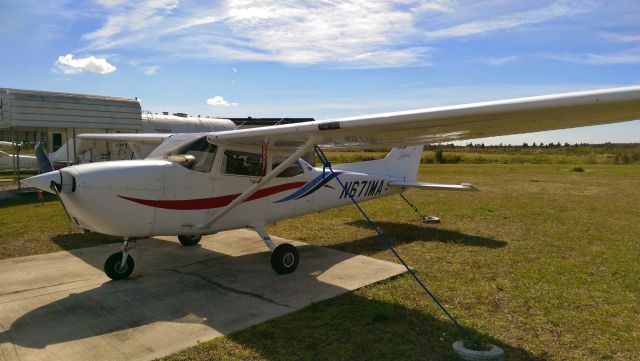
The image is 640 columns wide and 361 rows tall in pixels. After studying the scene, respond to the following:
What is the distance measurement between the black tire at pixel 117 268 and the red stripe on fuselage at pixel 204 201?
1032 millimetres

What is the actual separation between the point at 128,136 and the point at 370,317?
6.77 meters

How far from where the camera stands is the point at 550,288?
243 inches

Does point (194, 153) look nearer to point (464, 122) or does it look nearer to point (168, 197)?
point (168, 197)

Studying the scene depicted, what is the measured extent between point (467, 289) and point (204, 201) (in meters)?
3.93

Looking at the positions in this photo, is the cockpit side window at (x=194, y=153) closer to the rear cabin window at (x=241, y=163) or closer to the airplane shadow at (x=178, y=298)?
the rear cabin window at (x=241, y=163)

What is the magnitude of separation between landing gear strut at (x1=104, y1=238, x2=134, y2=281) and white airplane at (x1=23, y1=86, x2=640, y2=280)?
1 centimetres

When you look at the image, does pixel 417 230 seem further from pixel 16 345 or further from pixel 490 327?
pixel 16 345


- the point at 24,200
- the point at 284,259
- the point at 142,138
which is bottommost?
the point at 24,200

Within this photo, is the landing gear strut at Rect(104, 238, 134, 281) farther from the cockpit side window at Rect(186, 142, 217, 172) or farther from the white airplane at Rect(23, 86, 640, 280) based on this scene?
the cockpit side window at Rect(186, 142, 217, 172)

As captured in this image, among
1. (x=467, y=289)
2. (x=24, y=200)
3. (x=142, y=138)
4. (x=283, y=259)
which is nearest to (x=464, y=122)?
(x=467, y=289)

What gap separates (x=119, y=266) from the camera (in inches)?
253

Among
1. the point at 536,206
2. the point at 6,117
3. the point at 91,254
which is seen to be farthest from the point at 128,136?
the point at 536,206

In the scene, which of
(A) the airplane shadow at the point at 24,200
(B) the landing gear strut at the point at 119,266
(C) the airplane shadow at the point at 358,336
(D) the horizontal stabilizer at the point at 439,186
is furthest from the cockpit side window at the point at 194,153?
(A) the airplane shadow at the point at 24,200

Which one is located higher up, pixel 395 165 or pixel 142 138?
pixel 142 138
